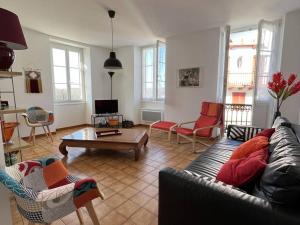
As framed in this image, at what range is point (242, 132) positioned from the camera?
265 cm

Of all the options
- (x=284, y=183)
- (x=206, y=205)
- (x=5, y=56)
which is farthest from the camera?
(x=5, y=56)

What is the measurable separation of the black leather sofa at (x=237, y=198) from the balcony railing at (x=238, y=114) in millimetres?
4307

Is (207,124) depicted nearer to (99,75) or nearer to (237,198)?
(237,198)

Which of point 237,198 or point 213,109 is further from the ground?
point 213,109

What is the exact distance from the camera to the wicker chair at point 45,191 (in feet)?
3.28

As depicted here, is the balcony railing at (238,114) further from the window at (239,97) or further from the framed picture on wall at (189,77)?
the window at (239,97)

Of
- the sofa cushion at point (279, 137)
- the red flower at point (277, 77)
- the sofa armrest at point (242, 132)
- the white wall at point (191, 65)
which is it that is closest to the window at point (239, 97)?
the white wall at point (191, 65)

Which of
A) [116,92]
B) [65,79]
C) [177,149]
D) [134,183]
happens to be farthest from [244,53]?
[134,183]

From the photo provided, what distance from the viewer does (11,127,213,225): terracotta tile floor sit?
5.47 ft

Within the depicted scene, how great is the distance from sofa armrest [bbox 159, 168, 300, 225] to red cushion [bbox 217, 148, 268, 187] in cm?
20

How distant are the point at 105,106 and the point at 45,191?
426 cm

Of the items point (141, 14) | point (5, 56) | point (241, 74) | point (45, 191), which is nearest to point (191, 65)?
point (141, 14)

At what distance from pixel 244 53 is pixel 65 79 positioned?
7.21 meters

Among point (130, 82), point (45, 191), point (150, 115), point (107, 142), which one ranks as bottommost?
point (107, 142)
